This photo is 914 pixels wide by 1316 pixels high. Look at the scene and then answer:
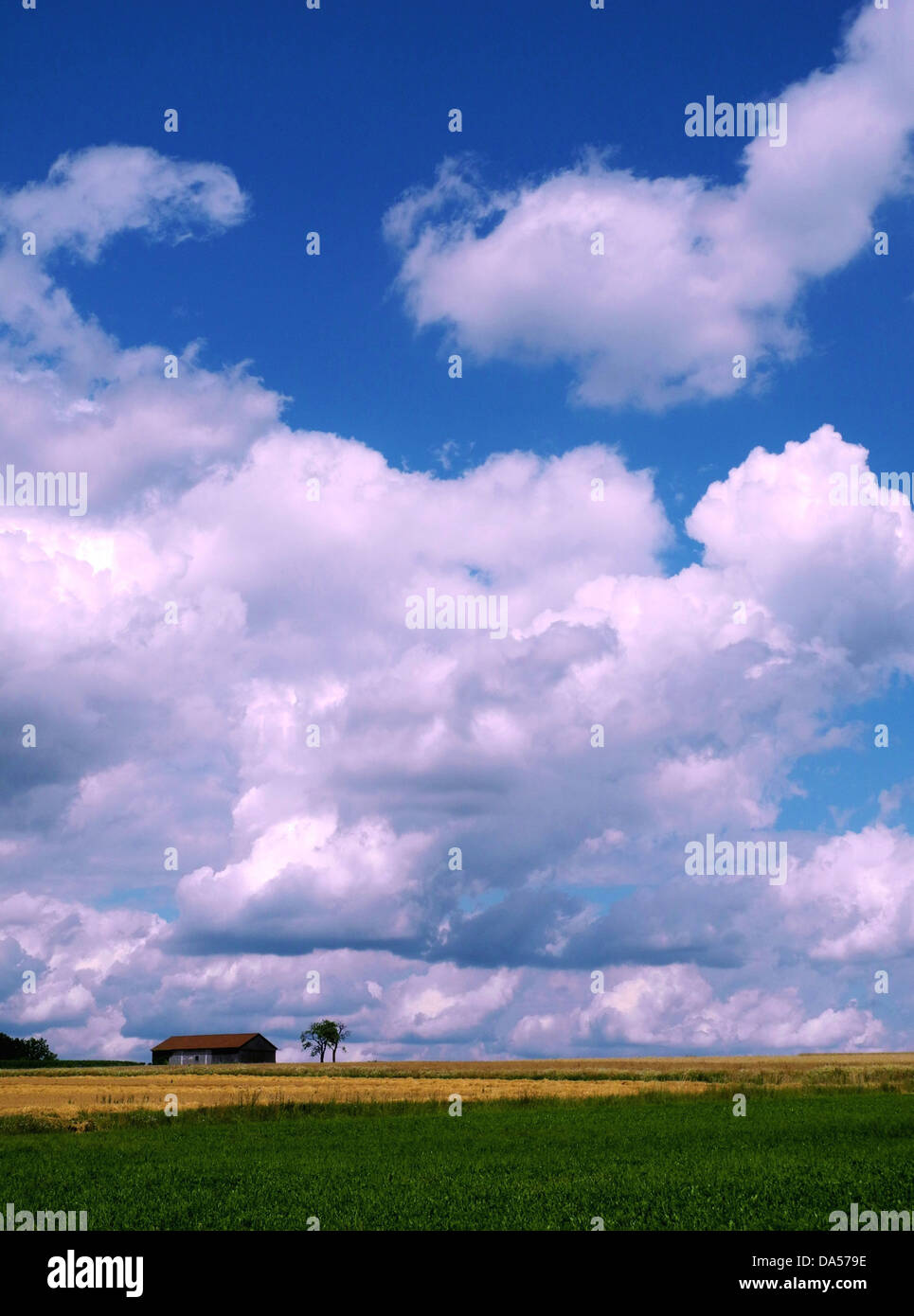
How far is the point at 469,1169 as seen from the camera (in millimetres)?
29891

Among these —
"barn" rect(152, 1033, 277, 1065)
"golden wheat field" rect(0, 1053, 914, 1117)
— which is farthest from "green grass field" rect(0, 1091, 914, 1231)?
"barn" rect(152, 1033, 277, 1065)

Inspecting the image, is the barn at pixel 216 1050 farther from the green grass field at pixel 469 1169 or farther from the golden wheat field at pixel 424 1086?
the green grass field at pixel 469 1169

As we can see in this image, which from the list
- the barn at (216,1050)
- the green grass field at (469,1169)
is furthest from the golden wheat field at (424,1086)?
the barn at (216,1050)

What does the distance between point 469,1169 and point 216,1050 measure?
146503 millimetres

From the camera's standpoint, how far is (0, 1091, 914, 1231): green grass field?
76.5 ft

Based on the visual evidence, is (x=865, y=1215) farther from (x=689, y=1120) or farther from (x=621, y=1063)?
(x=621, y=1063)

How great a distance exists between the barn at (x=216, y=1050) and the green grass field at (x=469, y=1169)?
393 feet

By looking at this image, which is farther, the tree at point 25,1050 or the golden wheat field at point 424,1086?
the tree at point 25,1050

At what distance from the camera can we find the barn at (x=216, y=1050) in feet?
528

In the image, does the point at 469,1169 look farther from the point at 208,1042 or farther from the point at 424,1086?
the point at 208,1042

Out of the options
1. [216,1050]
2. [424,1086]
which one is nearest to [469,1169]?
[424,1086]

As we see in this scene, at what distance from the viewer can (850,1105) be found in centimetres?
5562
